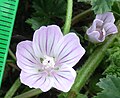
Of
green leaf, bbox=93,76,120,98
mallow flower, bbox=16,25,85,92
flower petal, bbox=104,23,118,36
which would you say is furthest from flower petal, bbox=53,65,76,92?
flower petal, bbox=104,23,118,36

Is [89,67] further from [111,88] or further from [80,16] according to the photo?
[80,16]

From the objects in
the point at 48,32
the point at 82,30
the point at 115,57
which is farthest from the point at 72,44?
the point at 82,30

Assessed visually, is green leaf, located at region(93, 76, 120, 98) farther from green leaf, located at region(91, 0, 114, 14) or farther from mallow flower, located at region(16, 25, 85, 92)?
green leaf, located at region(91, 0, 114, 14)

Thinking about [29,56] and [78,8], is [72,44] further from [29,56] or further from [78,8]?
[78,8]

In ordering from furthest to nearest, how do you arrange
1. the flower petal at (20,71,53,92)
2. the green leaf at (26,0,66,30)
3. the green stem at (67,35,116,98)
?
the green leaf at (26,0,66,30)
the green stem at (67,35,116,98)
the flower petal at (20,71,53,92)

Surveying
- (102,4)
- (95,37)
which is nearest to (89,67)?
(95,37)
